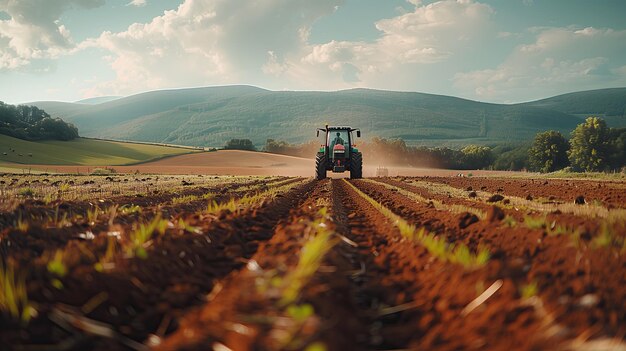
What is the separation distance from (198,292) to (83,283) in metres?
0.88

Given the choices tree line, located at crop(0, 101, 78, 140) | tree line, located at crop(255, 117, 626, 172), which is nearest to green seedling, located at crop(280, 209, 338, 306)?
tree line, located at crop(255, 117, 626, 172)

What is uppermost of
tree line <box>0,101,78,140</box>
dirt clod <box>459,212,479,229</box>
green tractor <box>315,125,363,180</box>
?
tree line <box>0,101,78,140</box>

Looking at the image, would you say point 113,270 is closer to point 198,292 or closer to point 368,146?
point 198,292

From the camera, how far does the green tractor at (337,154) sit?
27.4 m

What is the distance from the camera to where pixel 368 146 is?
9644cm

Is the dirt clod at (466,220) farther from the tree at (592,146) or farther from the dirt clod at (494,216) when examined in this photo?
the tree at (592,146)

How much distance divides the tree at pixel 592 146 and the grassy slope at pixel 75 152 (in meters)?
72.9

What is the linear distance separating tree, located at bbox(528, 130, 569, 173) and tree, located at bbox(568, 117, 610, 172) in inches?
247

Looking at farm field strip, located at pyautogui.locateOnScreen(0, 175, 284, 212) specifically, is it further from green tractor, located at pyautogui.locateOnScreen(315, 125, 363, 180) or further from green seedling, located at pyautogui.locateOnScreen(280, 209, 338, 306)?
green tractor, located at pyautogui.locateOnScreen(315, 125, 363, 180)

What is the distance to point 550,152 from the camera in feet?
236

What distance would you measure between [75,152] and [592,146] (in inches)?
3351

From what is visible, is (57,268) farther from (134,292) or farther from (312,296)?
(312,296)

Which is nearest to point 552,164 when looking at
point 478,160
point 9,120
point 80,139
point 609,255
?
point 478,160

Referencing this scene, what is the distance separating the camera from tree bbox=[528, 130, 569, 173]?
236ft
